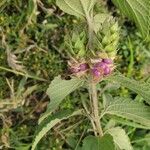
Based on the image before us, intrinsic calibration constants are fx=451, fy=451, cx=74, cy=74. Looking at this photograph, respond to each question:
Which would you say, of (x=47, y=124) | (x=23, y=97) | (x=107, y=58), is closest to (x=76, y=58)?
(x=107, y=58)

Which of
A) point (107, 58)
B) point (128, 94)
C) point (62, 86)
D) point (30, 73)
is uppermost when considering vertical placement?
point (107, 58)

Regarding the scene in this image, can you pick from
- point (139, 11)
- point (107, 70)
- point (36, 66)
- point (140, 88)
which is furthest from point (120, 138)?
point (36, 66)

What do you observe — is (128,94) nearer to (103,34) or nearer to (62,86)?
(62,86)

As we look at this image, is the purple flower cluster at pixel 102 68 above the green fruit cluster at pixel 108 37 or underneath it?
underneath

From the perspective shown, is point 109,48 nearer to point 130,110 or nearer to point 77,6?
point 77,6

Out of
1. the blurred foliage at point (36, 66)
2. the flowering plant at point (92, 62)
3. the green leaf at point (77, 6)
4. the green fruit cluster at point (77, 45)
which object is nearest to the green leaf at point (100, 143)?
the flowering plant at point (92, 62)

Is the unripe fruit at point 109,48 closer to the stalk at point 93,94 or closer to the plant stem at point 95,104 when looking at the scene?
the stalk at point 93,94
